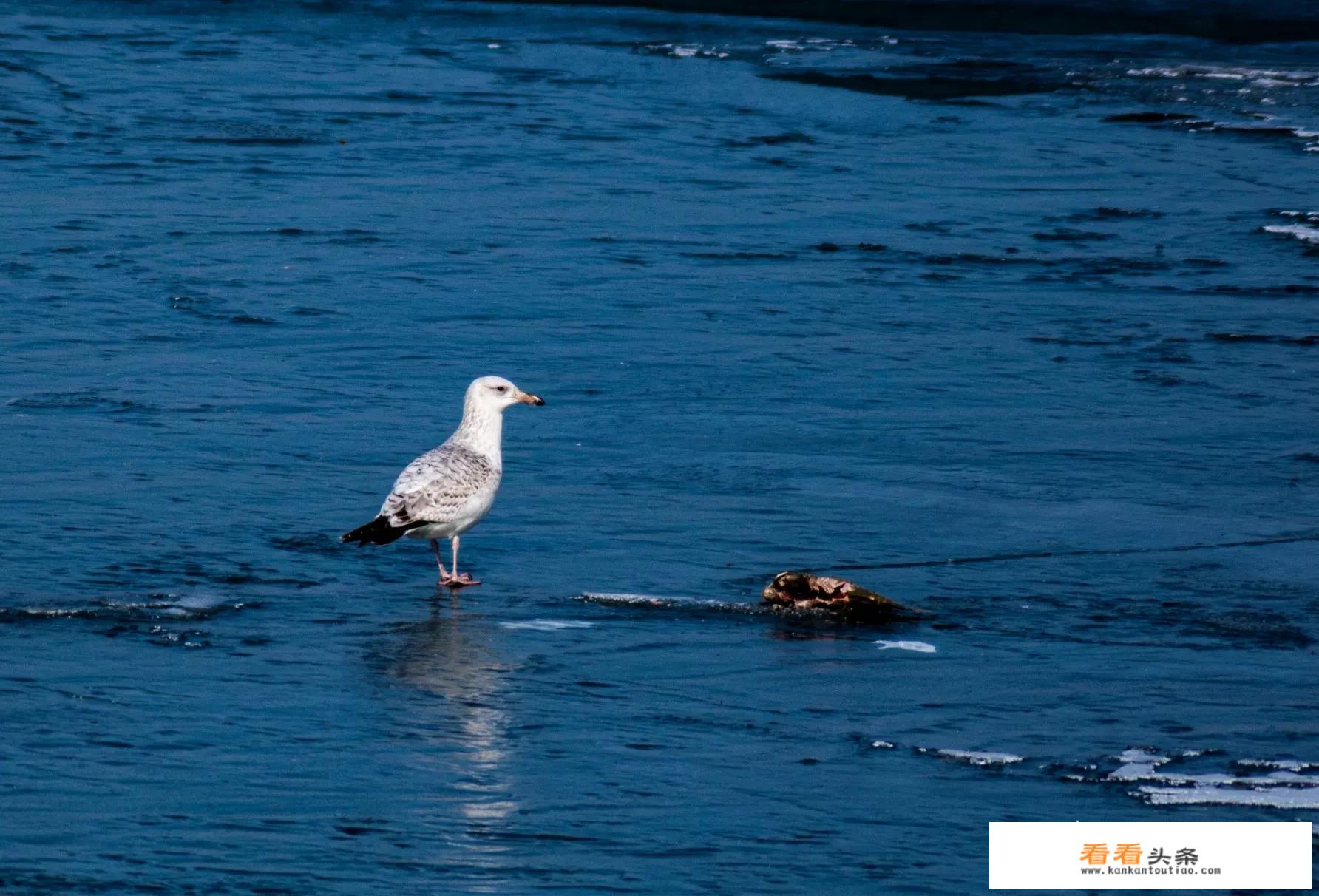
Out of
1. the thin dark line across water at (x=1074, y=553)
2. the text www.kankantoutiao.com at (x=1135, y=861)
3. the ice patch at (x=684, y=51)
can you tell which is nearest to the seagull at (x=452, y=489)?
the thin dark line across water at (x=1074, y=553)

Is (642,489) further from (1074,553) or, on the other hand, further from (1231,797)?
(1231,797)

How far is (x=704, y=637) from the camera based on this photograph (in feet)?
24.5

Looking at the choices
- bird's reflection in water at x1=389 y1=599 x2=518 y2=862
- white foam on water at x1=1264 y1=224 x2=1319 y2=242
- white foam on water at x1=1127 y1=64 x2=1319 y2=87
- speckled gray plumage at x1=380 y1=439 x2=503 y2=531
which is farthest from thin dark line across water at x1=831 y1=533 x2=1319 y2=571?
white foam on water at x1=1127 y1=64 x2=1319 y2=87

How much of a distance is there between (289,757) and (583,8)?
978 inches

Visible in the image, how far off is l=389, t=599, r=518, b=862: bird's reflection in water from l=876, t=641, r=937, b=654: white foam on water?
4.51 feet

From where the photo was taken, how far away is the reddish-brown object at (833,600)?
7.71 m

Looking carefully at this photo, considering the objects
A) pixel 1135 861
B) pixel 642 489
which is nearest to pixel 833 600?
pixel 642 489

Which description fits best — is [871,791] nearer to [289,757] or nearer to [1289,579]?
[289,757]

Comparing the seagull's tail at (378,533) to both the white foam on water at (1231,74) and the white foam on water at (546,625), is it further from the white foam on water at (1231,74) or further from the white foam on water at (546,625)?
the white foam on water at (1231,74)

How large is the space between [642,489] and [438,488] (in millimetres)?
1473

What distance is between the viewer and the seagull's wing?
26.5 feet

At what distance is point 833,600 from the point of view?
Answer: 775 centimetres

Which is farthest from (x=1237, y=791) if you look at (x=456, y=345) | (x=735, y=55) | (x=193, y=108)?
(x=735, y=55)

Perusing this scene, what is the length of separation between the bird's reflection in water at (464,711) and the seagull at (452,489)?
1.10ft
